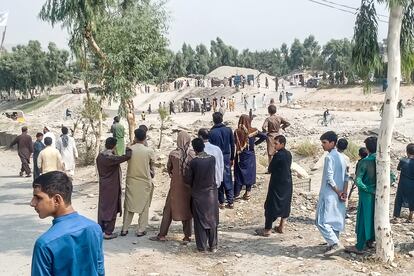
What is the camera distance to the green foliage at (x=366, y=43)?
21.3 feet

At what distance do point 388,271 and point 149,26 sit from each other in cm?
706

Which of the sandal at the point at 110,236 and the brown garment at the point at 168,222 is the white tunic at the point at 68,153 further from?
the brown garment at the point at 168,222

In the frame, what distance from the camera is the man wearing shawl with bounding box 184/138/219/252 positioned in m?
6.63

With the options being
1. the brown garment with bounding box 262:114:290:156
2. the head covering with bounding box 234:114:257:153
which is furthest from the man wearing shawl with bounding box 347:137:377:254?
the brown garment with bounding box 262:114:290:156

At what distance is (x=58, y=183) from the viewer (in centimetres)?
292

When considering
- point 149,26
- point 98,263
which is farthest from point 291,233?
point 149,26

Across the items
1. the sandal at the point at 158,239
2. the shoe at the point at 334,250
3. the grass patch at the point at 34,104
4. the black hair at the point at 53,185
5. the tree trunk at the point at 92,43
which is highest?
the tree trunk at the point at 92,43

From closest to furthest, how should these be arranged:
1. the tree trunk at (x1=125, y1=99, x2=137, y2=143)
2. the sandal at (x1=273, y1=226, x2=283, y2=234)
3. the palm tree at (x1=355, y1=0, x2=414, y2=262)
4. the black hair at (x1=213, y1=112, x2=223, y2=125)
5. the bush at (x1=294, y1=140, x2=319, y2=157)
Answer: the palm tree at (x1=355, y1=0, x2=414, y2=262) < the sandal at (x1=273, y1=226, x2=283, y2=234) < the black hair at (x1=213, y1=112, x2=223, y2=125) < the tree trunk at (x1=125, y1=99, x2=137, y2=143) < the bush at (x1=294, y1=140, x2=319, y2=157)

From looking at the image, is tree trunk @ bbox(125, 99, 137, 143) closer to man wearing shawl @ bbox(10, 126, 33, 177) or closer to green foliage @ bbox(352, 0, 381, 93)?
man wearing shawl @ bbox(10, 126, 33, 177)

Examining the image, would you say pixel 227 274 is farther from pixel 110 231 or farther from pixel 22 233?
pixel 22 233

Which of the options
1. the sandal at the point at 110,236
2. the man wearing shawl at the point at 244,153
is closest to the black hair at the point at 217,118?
the man wearing shawl at the point at 244,153

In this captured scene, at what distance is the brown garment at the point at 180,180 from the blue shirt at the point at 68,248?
4033 millimetres

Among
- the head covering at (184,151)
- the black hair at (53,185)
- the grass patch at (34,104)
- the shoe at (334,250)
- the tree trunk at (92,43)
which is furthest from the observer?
the grass patch at (34,104)

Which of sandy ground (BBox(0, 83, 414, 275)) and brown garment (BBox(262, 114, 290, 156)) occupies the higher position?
brown garment (BBox(262, 114, 290, 156))
